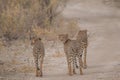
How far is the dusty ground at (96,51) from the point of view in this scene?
12.6m

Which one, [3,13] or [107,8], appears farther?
[107,8]

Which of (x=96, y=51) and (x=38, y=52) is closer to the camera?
(x=38, y=52)

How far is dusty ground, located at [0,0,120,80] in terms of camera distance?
12.6 metres

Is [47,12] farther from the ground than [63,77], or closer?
farther from the ground

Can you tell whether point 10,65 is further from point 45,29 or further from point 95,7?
point 95,7

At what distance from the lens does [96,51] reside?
16391 millimetres

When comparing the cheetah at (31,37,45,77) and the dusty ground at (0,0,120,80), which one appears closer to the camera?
the cheetah at (31,37,45,77)

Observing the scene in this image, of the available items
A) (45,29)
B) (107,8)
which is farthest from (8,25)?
(107,8)

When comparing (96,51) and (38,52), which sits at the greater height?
(38,52)

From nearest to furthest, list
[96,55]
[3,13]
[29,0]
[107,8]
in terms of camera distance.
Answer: [96,55] → [3,13] → [29,0] → [107,8]

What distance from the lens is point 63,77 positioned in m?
12.5

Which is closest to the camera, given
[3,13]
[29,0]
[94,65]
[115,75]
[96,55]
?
[115,75]

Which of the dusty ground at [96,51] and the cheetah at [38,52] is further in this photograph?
the dusty ground at [96,51]

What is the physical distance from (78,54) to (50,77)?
1037 millimetres
